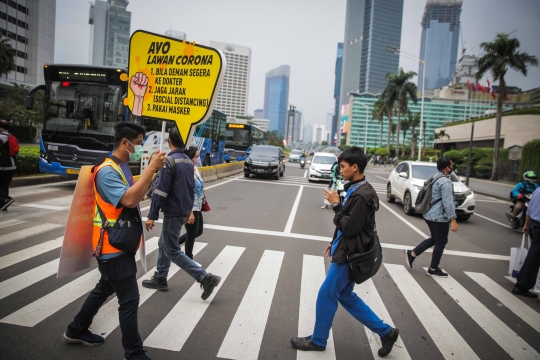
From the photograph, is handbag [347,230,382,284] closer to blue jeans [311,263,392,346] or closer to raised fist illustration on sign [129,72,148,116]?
blue jeans [311,263,392,346]

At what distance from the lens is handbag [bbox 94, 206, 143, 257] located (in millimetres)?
2762

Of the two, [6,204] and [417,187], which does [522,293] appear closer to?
[417,187]

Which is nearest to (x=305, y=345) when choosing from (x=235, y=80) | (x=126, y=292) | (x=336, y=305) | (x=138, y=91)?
(x=336, y=305)

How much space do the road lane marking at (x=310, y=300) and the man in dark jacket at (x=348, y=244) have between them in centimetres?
8

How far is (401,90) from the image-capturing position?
5150cm

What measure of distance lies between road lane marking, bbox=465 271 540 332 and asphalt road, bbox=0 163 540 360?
2 centimetres

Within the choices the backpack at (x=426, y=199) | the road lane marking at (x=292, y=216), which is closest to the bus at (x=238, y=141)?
the road lane marking at (x=292, y=216)

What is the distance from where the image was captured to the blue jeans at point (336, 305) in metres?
3.21

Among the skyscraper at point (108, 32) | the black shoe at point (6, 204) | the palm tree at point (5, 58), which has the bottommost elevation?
the black shoe at point (6, 204)

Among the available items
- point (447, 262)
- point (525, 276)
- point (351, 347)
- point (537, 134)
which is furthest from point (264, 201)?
point (537, 134)

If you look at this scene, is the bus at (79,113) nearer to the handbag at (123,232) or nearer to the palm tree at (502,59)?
the handbag at (123,232)

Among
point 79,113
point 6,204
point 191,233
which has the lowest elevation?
point 6,204

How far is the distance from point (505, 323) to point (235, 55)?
4042 inches

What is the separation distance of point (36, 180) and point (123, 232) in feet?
36.6
